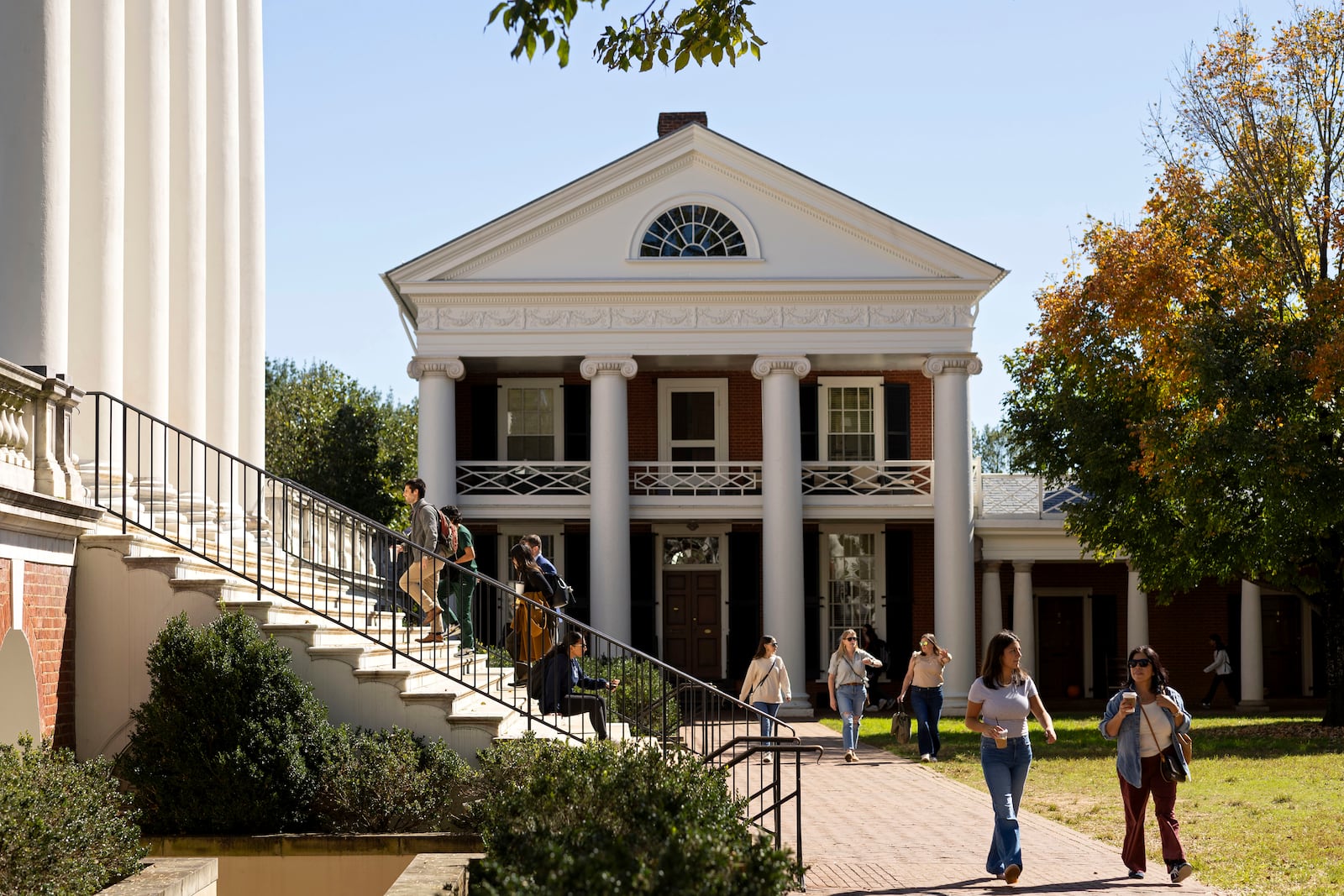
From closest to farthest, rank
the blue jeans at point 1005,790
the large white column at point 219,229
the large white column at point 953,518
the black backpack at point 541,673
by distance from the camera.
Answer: the blue jeans at point 1005,790, the black backpack at point 541,673, the large white column at point 219,229, the large white column at point 953,518

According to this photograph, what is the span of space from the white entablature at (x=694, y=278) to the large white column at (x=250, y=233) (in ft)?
34.4

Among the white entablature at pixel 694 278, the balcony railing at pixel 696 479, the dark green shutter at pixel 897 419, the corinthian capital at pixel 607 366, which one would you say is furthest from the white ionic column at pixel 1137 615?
the corinthian capital at pixel 607 366

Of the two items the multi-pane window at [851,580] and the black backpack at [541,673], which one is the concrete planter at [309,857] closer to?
the black backpack at [541,673]

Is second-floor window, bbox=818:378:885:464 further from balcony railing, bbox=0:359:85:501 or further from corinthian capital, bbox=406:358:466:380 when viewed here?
balcony railing, bbox=0:359:85:501

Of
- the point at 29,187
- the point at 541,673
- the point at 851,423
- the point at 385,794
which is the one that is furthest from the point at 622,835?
the point at 851,423

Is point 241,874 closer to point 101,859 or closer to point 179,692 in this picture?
point 179,692

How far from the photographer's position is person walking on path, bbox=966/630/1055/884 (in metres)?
9.70

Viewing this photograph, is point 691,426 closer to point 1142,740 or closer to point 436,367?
point 436,367

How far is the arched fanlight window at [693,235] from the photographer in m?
28.5

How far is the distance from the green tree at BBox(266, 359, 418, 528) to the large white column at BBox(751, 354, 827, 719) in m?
17.6

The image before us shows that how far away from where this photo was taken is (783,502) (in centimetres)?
2747

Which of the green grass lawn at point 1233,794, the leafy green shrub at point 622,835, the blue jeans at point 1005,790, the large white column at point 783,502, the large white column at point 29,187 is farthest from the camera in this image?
the large white column at point 783,502

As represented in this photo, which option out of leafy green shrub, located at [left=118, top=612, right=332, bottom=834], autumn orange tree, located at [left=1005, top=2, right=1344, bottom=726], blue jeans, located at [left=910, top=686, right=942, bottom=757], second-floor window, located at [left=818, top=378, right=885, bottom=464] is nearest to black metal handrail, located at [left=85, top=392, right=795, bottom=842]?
leafy green shrub, located at [left=118, top=612, right=332, bottom=834]

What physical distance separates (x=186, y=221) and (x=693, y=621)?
17.4 m
